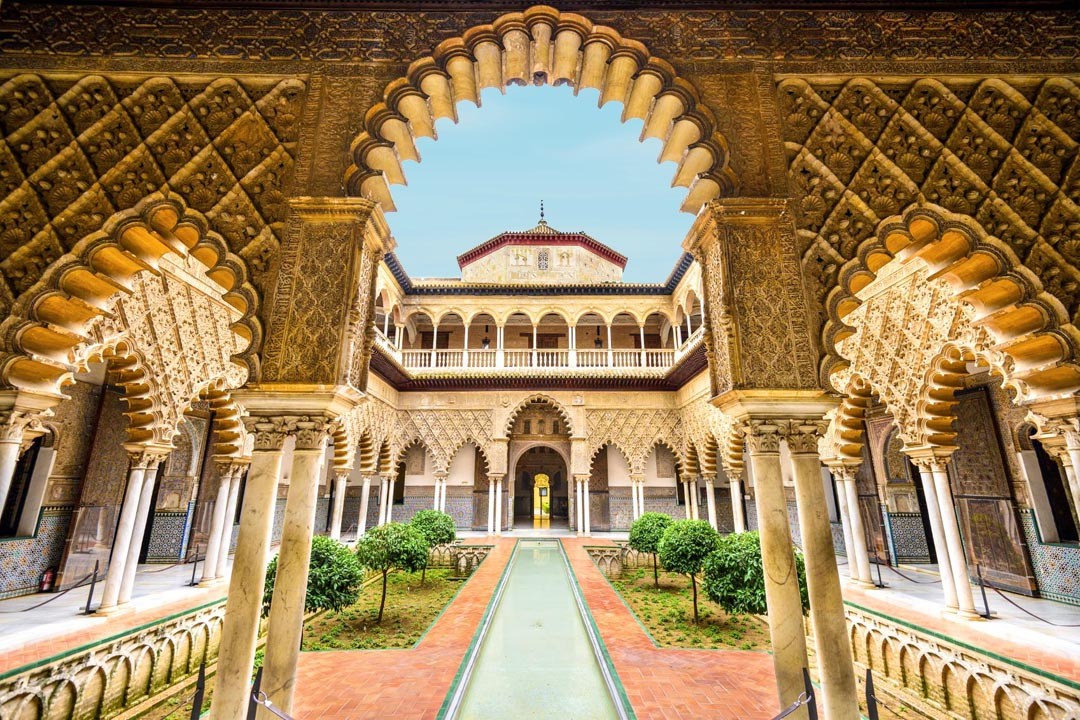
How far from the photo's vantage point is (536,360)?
591 inches

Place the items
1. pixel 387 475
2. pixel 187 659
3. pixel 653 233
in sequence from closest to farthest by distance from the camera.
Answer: pixel 187 659, pixel 387 475, pixel 653 233

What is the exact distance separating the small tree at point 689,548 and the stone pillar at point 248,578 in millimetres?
6250

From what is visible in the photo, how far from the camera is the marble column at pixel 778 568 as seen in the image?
2688 mm

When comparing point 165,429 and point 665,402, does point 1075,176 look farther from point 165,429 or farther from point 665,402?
point 665,402

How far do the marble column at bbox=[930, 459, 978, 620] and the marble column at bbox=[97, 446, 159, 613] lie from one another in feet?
33.4

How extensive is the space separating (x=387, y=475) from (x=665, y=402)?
29.4 feet

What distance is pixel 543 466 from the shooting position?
1983cm

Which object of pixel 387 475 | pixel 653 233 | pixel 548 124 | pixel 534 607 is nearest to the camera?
pixel 534 607

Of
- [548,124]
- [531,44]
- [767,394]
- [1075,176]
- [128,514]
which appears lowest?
[128,514]

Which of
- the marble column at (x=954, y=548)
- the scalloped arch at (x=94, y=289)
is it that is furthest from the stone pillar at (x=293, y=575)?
the marble column at (x=954, y=548)

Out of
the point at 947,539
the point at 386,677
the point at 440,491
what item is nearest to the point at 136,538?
the point at 386,677

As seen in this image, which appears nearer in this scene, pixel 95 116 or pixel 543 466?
pixel 95 116

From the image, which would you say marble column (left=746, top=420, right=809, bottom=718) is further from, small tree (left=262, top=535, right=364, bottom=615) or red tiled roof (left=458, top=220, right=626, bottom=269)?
red tiled roof (left=458, top=220, right=626, bottom=269)

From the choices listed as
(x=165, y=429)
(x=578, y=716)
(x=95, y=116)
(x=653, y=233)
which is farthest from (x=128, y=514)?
(x=653, y=233)
